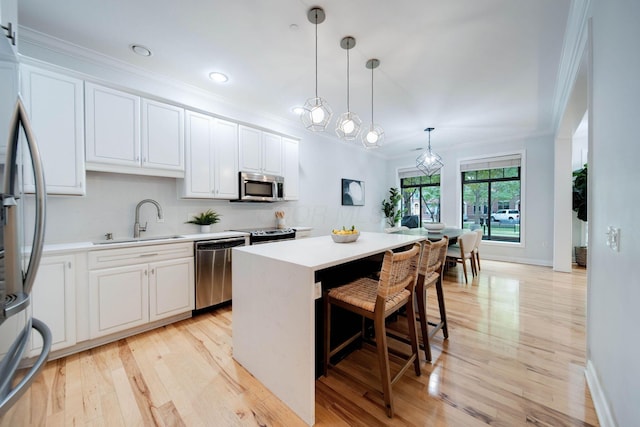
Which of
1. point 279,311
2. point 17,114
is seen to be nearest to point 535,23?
point 279,311

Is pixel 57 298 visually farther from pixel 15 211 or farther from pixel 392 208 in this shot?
pixel 392 208

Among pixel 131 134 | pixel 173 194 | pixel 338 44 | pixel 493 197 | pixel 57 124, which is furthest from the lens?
pixel 493 197

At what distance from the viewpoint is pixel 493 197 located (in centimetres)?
563

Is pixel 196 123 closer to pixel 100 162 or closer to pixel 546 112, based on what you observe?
pixel 100 162

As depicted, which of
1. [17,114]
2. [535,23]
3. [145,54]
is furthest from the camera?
[145,54]

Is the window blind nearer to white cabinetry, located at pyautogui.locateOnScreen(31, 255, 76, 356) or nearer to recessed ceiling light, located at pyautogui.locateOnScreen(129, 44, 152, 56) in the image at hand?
recessed ceiling light, located at pyautogui.locateOnScreen(129, 44, 152, 56)

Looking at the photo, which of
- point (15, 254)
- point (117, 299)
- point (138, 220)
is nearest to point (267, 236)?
point (138, 220)

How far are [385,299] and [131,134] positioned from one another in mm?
2886

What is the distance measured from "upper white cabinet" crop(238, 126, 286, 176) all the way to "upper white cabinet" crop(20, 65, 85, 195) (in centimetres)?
164

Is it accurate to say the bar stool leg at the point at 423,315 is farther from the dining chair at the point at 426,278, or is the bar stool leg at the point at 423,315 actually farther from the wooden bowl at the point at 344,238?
the wooden bowl at the point at 344,238

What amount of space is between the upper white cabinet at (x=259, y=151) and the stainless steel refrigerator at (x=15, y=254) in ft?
8.46

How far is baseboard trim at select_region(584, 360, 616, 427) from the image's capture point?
1.28 m

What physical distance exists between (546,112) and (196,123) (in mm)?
5295

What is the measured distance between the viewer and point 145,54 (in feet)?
8.24
